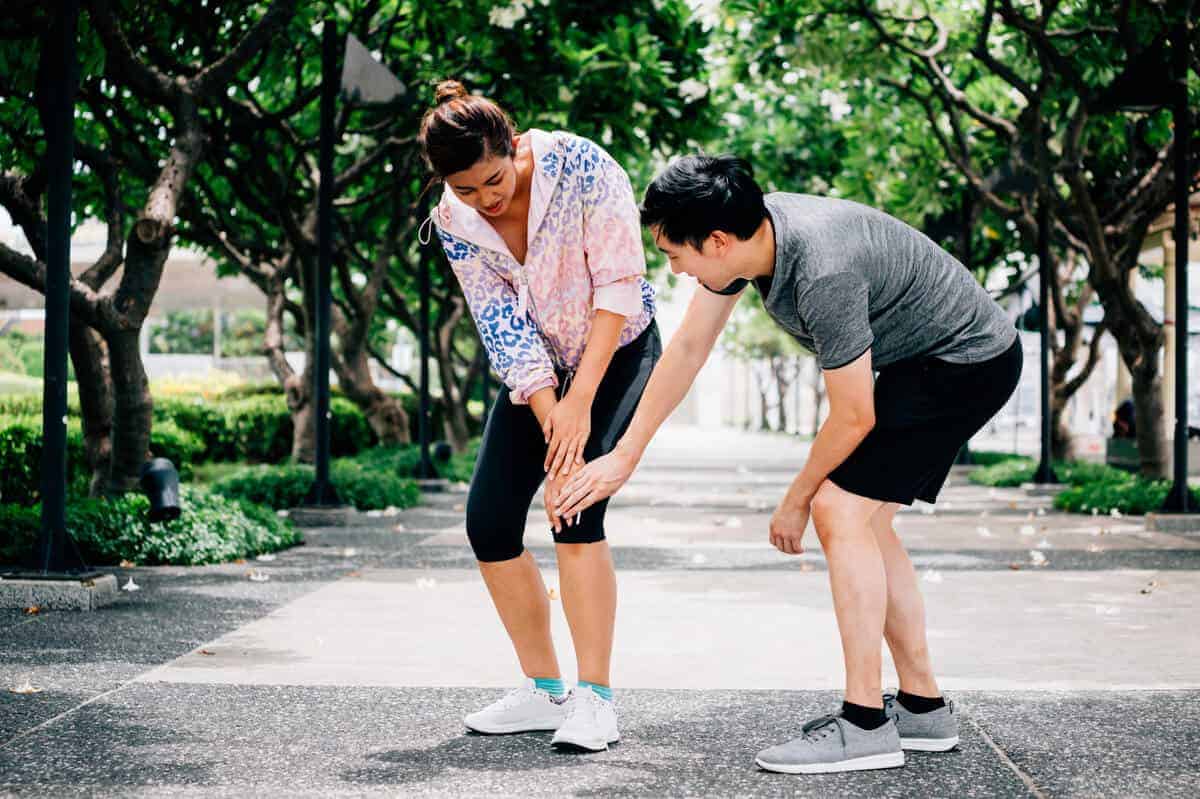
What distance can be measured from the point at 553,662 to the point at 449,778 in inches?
25.7

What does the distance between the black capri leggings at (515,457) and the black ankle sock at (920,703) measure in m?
0.94

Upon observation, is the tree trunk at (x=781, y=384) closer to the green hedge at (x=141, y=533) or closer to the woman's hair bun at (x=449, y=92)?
the green hedge at (x=141, y=533)

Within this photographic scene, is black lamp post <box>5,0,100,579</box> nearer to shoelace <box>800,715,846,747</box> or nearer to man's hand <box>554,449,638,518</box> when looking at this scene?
man's hand <box>554,449,638,518</box>

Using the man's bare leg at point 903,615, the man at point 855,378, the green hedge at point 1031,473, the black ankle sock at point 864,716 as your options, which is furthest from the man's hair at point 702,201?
the green hedge at point 1031,473

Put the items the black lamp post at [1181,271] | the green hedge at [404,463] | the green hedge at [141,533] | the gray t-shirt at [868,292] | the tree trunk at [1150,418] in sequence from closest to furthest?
the gray t-shirt at [868,292]
the green hedge at [141,533]
the black lamp post at [1181,271]
the tree trunk at [1150,418]
the green hedge at [404,463]

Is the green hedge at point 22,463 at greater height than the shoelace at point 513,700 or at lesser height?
greater

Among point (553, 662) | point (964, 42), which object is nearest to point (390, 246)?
point (964, 42)

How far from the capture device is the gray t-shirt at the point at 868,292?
11.5ft

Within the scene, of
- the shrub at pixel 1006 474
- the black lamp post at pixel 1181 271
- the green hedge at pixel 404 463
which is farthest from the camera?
the shrub at pixel 1006 474

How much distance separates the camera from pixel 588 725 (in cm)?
390

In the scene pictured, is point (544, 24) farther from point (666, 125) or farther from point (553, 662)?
point (553, 662)

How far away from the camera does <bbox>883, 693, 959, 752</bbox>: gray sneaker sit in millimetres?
3920

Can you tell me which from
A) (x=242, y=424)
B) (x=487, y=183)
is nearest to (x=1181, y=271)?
(x=487, y=183)

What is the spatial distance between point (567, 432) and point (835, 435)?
2.22ft
